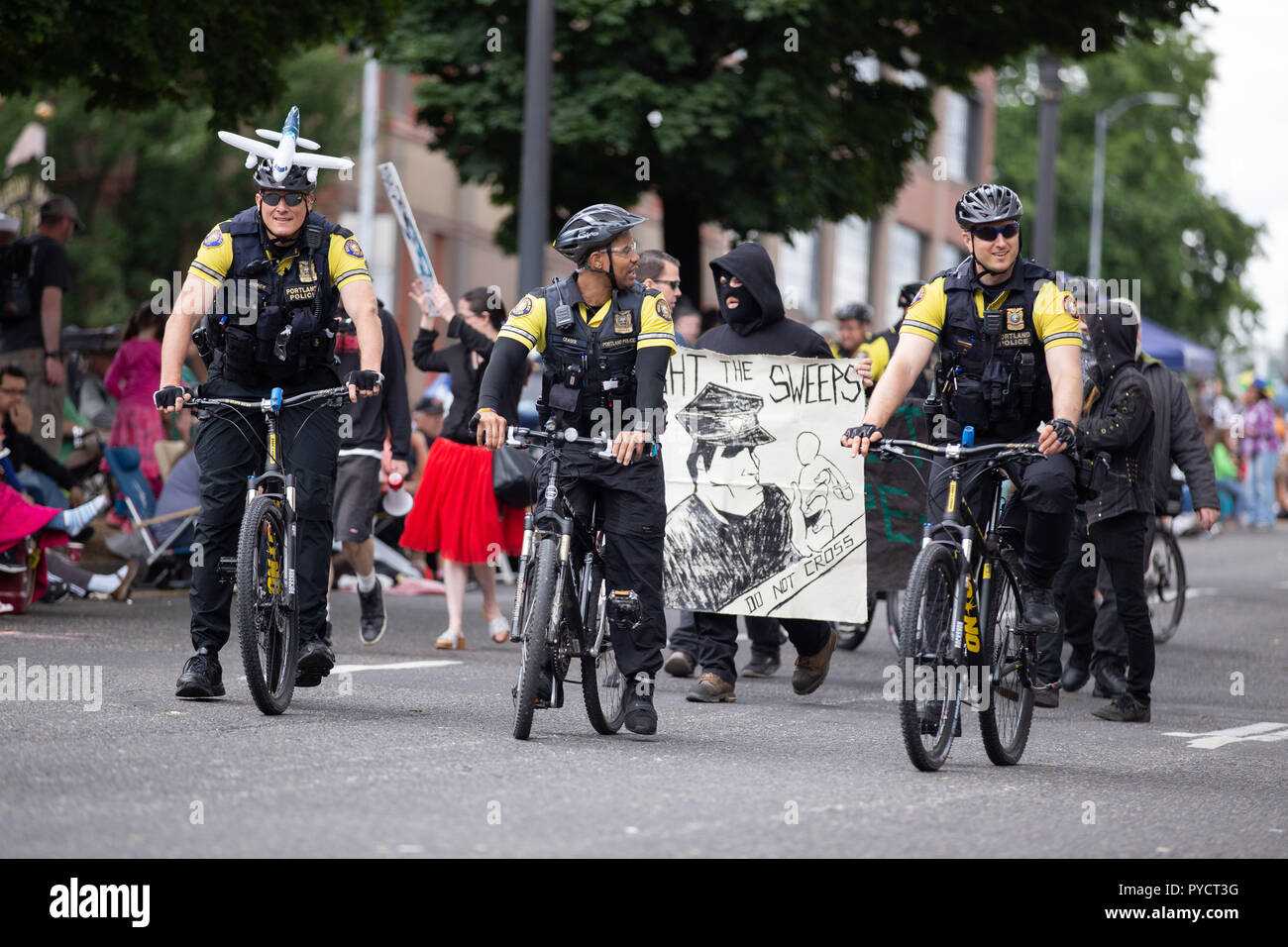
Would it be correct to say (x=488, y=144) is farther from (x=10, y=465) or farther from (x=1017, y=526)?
(x=1017, y=526)

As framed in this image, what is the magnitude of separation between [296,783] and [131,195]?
78.1 ft

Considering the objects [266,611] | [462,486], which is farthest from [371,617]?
[266,611]

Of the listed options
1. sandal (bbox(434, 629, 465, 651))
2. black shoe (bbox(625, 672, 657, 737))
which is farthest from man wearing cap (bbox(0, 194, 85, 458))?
black shoe (bbox(625, 672, 657, 737))

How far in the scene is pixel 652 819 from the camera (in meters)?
5.55

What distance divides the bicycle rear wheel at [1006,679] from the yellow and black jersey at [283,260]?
268 cm

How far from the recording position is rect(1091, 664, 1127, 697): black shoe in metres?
9.77

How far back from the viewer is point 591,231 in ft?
23.7

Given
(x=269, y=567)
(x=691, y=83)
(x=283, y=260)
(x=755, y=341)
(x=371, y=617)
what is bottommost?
(x=371, y=617)

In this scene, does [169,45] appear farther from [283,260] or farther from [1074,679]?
[1074,679]

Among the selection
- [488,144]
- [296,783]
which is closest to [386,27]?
[488,144]

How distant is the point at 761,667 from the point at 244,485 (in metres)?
3.47

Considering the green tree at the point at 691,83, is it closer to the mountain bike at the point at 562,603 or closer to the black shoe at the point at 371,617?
the black shoe at the point at 371,617

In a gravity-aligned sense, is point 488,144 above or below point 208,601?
above

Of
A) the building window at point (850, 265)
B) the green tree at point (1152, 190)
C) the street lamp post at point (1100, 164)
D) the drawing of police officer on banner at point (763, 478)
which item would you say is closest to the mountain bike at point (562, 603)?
the drawing of police officer on banner at point (763, 478)
